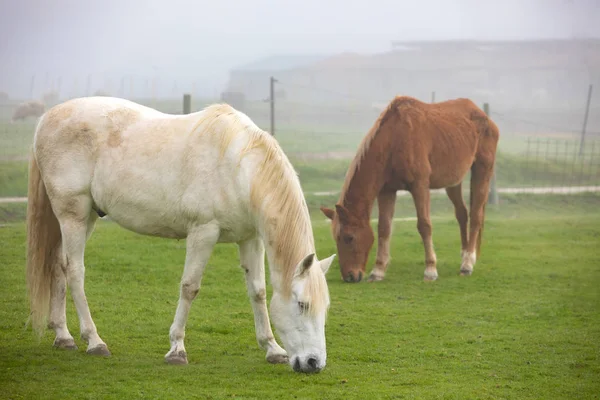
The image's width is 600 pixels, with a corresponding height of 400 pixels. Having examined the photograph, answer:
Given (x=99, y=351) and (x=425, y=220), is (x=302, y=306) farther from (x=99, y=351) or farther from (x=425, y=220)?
(x=425, y=220)

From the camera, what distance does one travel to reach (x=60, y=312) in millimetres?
5656

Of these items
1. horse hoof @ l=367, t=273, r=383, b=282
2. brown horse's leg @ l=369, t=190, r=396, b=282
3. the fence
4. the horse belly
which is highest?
the horse belly

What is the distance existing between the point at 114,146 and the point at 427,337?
9.73 ft

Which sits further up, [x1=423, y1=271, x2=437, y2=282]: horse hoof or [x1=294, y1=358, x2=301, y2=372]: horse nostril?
[x1=294, y1=358, x2=301, y2=372]: horse nostril

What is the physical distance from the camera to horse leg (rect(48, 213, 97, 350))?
557cm

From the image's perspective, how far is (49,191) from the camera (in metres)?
5.48

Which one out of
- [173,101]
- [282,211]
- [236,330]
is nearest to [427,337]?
[236,330]

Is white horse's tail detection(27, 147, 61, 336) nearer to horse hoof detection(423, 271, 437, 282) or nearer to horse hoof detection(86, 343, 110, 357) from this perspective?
horse hoof detection(86, 343, 110, 357)

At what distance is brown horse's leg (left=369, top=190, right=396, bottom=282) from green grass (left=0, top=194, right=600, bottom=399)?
23cm

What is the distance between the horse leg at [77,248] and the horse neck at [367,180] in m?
3.91

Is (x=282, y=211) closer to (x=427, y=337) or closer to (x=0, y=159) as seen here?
(x=427, y=337)

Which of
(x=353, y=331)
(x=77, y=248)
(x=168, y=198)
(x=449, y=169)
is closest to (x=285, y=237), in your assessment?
(x=168, y=198)

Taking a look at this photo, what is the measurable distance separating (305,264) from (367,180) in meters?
4.20

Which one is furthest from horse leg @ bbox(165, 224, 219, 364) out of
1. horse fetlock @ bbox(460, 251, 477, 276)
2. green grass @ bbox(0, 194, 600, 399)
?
horse fetlock @ bbox(460, 251, 477, 276)
